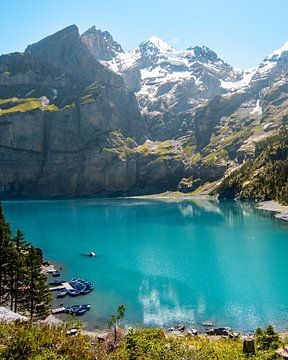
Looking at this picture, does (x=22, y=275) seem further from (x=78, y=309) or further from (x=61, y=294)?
(x=61, y=294)

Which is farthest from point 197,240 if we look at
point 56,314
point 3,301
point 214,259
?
point 3,301

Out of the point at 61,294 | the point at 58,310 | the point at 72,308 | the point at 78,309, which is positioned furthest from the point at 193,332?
the point at 61,294

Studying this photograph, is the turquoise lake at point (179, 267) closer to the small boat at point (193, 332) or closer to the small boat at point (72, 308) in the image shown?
the small boat at point (72, 308)

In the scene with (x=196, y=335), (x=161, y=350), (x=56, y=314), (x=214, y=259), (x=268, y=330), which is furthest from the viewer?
(x=214, y=259)

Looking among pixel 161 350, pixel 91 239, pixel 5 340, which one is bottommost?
pixel 91 239

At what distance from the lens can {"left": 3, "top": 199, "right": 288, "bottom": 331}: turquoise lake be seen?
62406 mm

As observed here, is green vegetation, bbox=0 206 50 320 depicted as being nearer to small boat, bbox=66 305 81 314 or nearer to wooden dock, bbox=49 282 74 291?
small boat, bbox=66 305 81 314

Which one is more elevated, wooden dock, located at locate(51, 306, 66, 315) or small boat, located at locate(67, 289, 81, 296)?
small boat, located at locate(67, 289, 81, 296)

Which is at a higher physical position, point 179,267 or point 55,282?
point 55,282

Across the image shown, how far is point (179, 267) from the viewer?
307 feet

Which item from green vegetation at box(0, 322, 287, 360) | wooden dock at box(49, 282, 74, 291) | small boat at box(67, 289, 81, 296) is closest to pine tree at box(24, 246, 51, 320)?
small boat at box(67, 289, 81, 296)

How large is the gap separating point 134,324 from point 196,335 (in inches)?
433

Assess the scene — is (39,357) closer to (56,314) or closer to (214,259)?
(56,314)

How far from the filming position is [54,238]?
140 m
